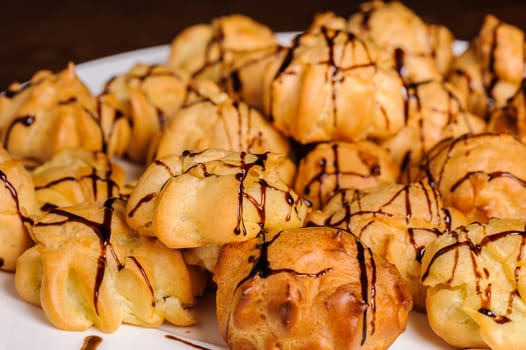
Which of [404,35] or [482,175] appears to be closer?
[482,175]

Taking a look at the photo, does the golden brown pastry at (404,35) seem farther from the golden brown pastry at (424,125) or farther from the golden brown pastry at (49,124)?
the golden brown pastry at (49,124)

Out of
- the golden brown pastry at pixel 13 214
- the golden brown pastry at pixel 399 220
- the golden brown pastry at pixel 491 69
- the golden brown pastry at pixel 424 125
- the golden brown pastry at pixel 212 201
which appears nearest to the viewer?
the golden brown pastry at pixel 212 201

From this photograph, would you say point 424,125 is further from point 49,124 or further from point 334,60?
point 49,124

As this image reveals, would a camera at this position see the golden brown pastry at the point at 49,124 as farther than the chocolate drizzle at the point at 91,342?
Yes

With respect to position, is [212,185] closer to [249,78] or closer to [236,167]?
[236,167]

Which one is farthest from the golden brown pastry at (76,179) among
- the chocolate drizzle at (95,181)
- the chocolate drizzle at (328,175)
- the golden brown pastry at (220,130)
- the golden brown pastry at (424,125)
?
the golden brown pastry at (424,125)

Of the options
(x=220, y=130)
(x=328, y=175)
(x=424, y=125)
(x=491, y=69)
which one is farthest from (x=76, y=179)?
(x=491, y=69)

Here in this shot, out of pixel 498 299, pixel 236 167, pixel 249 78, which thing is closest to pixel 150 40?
pixel 249 78
